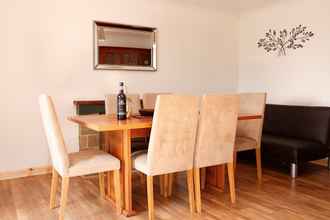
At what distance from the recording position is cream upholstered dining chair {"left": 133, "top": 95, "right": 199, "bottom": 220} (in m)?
2.27

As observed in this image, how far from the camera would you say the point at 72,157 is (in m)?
2.52

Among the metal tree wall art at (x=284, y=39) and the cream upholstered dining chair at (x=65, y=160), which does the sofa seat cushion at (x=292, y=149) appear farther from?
the cream upholstered dining chair at (x=65, y=160)

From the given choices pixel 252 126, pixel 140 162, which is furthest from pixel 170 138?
pixel 252 126

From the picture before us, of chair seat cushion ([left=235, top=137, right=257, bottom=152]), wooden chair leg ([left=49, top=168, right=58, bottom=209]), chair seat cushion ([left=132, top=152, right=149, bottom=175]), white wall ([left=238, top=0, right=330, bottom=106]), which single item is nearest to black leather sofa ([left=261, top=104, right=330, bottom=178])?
white wall ([left=238, top=0, right=330, bottom=106])

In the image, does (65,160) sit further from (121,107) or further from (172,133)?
(172,133)

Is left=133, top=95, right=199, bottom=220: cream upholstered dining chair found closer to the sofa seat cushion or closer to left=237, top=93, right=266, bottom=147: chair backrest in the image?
left=237, top=93, right=266, bottom=147: chair backrest

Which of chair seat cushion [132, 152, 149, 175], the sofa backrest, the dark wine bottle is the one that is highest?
the dark wine bottle

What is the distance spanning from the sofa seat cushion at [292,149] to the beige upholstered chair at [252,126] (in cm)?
38

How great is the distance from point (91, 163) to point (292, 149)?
2.24 m

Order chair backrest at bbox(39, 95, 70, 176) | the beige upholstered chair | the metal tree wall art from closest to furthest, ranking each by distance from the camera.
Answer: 1. chair backrest at bbox(39, 95, 70, 176)
2. the beige upholstered chair
3. the metal tree wall art

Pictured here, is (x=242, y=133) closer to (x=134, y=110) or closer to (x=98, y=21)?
(x=134, y=110)

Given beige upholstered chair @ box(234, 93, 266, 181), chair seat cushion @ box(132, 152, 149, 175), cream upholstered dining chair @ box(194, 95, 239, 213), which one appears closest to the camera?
chair seat cushion @ box(132, 152, 149, 175)

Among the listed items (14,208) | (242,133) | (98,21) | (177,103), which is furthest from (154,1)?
(14,208)

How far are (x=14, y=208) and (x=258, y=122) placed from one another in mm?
2493
